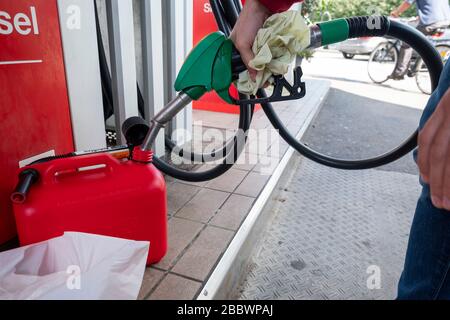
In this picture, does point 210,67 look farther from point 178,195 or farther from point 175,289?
point 178,195

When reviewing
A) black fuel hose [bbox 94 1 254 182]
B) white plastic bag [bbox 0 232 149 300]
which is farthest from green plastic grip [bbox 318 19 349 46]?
white plastic bag [bbox 0 232 149 300]

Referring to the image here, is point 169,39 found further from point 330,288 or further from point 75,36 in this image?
point 330,288

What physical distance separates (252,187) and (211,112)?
4.51 feet

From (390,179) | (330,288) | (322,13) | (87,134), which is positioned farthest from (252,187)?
(322,13)

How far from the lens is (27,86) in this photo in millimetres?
988

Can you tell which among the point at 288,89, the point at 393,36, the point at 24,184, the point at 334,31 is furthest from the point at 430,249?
the point at 24,184

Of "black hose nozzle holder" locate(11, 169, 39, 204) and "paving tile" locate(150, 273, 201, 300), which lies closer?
"black hose nozzle holder" locate(11, 169, 39, 204)

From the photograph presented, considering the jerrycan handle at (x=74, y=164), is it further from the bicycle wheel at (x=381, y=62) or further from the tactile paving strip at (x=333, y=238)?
the bicycle wheel at (x=381, y=62)

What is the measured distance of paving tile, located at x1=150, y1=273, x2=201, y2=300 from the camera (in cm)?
95

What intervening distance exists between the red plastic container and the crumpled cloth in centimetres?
42

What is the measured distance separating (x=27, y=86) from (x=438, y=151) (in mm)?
1041

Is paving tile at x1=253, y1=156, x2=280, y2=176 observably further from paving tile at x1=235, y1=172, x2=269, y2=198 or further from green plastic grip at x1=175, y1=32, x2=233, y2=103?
green plastic grip at x1=175, y1=32, x2=233, y2=103

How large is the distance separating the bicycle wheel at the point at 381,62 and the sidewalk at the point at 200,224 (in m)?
4.08
